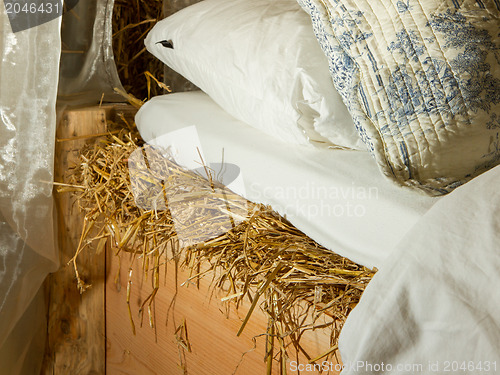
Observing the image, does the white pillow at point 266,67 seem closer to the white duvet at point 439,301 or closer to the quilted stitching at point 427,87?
the quilted stitching at point 427,87

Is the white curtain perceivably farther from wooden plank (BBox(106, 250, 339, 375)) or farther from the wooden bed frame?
wooden plank (BBox(106, 250, 339, 375))

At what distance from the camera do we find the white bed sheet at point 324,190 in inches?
23.2

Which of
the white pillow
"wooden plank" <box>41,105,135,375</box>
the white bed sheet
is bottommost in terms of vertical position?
"wooden plank" <box>41,105,135,375</box>

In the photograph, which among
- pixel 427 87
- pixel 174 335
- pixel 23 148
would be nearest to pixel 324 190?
pixel 427 87

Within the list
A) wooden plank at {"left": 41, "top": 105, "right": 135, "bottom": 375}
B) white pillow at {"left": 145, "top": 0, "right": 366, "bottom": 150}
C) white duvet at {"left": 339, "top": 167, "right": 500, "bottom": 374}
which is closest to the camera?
white duvet at {"left": 339, "top": 167, "right": 500, "bottom": 374}

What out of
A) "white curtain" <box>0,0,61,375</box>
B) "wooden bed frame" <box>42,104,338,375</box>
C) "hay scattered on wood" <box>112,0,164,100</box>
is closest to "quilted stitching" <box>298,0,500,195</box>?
"wooden bed frame" <box>42,104,338,375</box>

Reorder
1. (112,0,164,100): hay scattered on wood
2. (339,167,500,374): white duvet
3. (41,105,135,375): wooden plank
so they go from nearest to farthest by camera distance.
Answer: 1. (339,167,500,374): white duvet
2. (41,105,135,375): wooden plank
3. (112,0,164,100): hay scattered on wood

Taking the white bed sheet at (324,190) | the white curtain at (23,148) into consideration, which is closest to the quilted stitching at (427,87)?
the white bed sheet at (324,190)

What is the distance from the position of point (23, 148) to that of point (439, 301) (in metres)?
0.81

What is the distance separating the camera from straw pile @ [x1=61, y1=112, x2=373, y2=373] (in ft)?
2.03

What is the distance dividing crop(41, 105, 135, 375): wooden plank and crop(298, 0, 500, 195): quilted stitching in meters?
0.65

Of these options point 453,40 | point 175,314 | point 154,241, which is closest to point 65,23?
point 154,241

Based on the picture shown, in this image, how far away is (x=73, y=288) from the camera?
3.65 ft

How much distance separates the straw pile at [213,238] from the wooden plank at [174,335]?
0.08 feet
